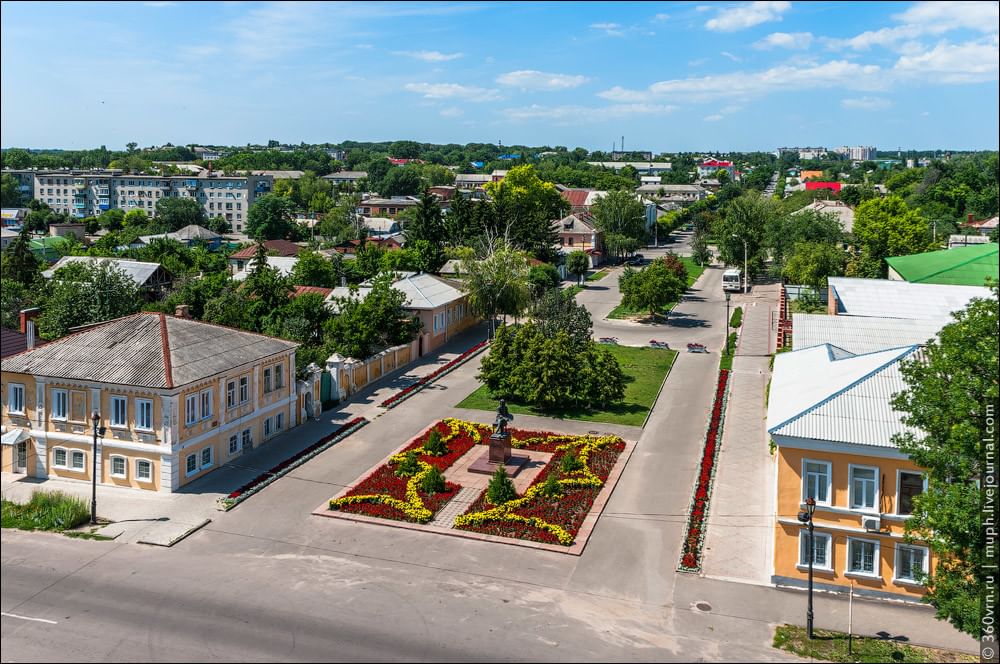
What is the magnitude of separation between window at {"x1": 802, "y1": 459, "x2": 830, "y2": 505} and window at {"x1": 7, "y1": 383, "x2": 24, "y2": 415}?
22.3 m

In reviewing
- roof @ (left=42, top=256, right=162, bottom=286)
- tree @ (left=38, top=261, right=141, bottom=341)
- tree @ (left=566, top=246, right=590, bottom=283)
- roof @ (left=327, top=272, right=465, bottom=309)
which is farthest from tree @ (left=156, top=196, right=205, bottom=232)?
tree @ (left=38, top=261, right=141, bottom=341)

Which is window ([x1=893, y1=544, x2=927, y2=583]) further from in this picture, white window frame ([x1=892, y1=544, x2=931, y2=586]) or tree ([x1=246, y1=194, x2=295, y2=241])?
tree ([x1=246, y1=194, x2=295, y2=241])

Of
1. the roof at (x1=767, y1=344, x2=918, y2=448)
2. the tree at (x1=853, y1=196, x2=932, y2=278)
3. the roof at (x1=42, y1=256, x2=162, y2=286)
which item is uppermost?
the tree at (x1=853, y1=196, x2=932, y2=278)

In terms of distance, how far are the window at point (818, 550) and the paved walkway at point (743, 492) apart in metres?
0.96

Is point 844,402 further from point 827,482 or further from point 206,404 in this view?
point 206,404

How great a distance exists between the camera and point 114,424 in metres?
24.0

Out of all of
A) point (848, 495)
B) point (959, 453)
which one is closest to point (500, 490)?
point (848, 495)

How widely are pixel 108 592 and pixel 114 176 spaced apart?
119380mm

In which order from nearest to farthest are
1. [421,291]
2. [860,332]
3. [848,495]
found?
[848,495] < [860,332] < [421,291]

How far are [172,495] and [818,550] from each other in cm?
1753

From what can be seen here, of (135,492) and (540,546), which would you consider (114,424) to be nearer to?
(135,492)

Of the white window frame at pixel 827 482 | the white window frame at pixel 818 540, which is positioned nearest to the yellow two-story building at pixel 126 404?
the white window frame at pixel 827 482

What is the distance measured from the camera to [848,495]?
1848 cm

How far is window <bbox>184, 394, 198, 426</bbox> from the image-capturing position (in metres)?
23.9
